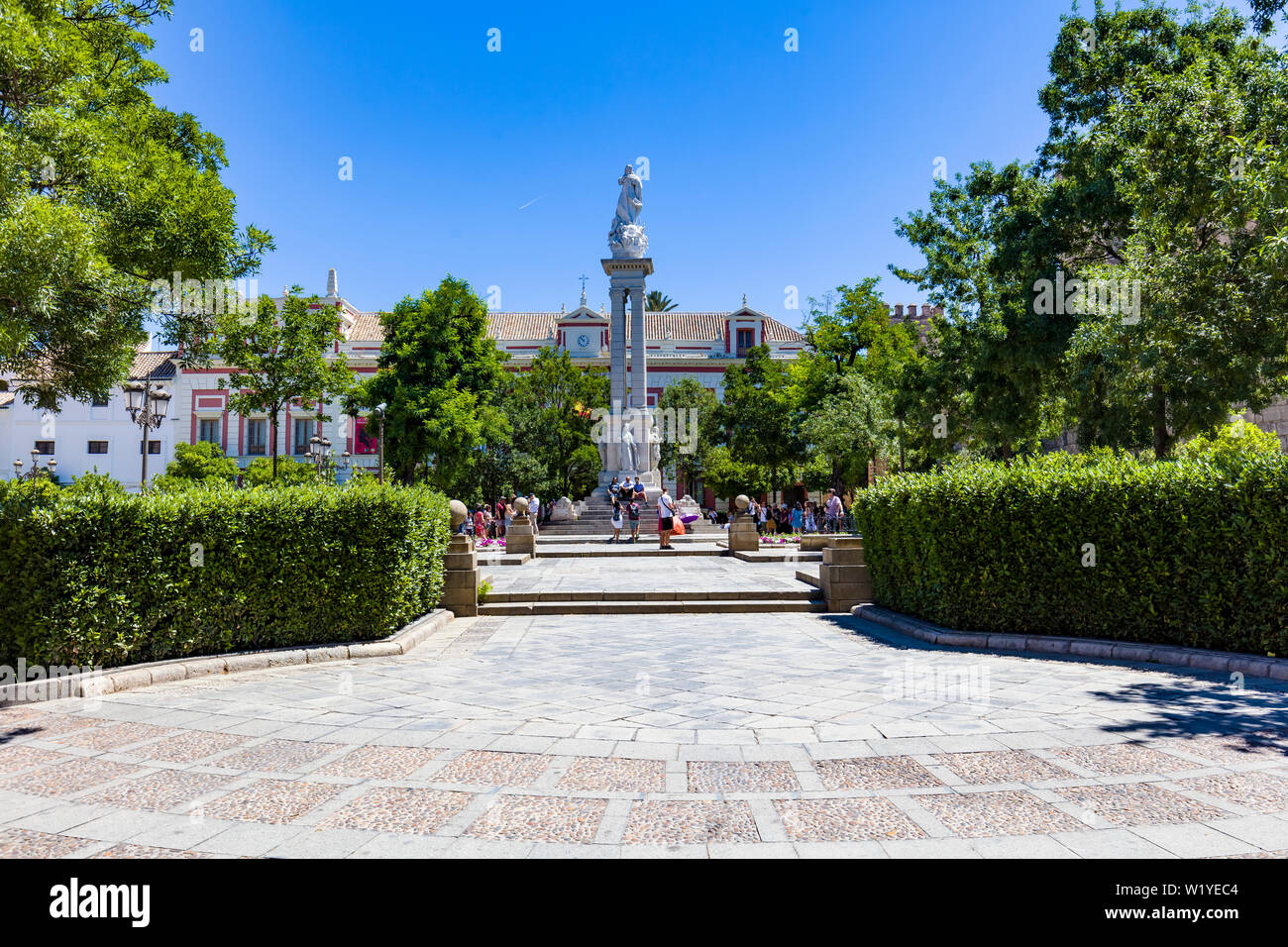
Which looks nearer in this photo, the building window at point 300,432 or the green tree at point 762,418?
the green tree at point 762,418

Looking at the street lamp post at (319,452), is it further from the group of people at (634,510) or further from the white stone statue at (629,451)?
the white stone statue at (629,451)

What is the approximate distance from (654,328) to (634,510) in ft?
130

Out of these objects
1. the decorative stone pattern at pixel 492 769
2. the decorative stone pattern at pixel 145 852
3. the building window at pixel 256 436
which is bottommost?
the decorative stone pattern at pixel 492 769

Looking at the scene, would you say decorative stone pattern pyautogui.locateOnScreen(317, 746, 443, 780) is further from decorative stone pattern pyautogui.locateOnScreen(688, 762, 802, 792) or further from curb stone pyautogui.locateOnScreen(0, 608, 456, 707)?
curb stone pyautogui.locateOnScreen(0, 608, 456, 707)

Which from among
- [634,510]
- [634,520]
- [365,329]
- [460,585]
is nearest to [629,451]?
[634,510]

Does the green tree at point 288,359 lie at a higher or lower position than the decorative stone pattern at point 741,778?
higher

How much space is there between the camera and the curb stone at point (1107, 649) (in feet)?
22.5

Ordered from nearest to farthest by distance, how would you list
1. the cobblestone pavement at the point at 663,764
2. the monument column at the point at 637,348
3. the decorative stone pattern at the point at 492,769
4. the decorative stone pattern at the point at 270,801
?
the cobblestone pavement at the point at 663,764 → the decorative stone pattern at the point at 270,801 → the decorative stone pattern at the point at 492,769 → the monument column at the point at 637,348

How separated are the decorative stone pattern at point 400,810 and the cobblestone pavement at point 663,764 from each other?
0.06 feet

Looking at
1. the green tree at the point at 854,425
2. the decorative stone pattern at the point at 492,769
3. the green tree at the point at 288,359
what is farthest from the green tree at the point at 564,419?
Result: the decorative stone pattern at the point at 492,769

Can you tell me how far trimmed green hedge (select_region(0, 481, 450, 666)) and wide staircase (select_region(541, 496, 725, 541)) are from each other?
2247 cm
